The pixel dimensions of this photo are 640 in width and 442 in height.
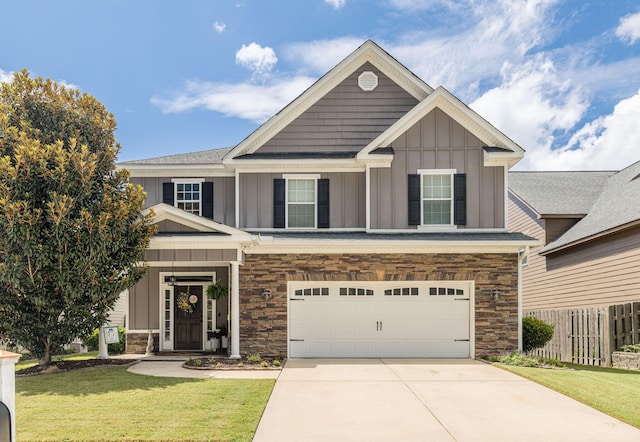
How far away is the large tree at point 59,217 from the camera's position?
38.3 ft

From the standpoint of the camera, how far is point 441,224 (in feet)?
51.6

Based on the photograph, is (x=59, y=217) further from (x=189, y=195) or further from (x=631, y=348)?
(x=631, y=348)

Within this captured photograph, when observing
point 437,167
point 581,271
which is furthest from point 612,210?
point 437,167

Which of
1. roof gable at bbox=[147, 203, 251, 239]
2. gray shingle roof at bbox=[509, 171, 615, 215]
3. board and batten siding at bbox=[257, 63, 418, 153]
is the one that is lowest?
roof gable at bbox=[147, 203, 251, 239]

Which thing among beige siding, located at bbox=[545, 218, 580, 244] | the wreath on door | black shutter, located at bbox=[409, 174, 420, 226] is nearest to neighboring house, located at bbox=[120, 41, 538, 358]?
black shutter, located at bbox=[409, 174, 420, 226]

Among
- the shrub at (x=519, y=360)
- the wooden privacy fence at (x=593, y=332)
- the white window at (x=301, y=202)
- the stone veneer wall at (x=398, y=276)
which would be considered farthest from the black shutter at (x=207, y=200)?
the wooden privacy fence at (x=593, y=332)

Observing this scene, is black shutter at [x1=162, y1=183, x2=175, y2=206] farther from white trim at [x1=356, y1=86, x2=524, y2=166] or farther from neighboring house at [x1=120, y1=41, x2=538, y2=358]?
white trim at [x1=356, y1=86, x2=524, y2=166]

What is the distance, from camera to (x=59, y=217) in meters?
11.6

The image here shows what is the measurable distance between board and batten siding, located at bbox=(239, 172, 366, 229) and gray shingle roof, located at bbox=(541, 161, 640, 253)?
7338 mm

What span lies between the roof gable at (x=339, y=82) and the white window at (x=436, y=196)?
2562 millimetres

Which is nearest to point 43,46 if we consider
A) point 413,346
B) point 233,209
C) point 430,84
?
point 233,209

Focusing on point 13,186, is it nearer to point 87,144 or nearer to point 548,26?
point 87,144

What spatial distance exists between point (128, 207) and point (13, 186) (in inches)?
89.1

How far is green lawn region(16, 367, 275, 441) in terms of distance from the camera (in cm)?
709
